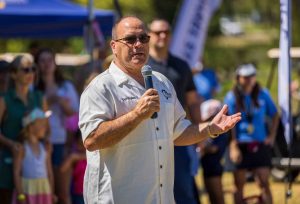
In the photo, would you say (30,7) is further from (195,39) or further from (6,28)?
(195,39)

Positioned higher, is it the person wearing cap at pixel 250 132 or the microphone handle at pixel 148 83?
the microphone handle at pixel 148 83

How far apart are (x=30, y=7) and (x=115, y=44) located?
793 cm

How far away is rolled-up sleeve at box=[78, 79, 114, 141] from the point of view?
5520mm

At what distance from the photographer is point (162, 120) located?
5.74 meters

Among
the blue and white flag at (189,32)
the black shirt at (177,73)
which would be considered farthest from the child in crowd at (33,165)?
the blue and white flag at (189,32)

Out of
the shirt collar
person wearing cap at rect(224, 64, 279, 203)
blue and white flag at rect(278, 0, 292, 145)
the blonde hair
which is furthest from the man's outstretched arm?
person wearing cap at rect(224, 64, 279, 203)

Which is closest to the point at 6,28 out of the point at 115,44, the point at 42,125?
the point at 42,125

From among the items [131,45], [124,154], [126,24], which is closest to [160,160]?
[124,154]

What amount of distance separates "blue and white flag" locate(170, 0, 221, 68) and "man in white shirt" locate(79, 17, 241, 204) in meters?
5.22

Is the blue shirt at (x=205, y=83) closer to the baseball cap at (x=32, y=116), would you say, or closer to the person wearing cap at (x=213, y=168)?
the person wearing cap at (x=213, y=168)

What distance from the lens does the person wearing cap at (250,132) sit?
1151 cm

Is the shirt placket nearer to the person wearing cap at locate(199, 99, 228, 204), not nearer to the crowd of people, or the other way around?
the crowd of people

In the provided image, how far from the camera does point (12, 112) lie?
920cm

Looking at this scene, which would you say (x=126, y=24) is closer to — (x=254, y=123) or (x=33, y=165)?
(x=33, y=165)
